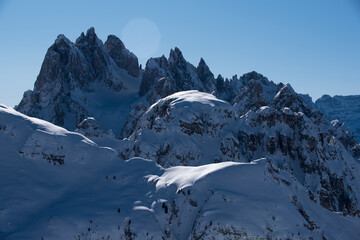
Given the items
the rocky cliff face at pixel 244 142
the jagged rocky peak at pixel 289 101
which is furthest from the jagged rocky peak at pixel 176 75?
the rocky cliff face at pixel 244 142

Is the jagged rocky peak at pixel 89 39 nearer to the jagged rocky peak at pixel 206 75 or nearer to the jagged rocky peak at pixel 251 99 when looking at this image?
the jagged rocky peak at pixel 206 75

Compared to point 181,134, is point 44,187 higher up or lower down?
lower down

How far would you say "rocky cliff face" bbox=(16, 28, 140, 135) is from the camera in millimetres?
118750

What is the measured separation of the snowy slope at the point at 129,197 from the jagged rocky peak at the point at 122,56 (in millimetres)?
137329

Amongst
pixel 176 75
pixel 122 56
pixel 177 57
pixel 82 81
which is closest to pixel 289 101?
pixel 176 75

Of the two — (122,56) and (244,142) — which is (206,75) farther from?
(244,142)

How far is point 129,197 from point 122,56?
147m

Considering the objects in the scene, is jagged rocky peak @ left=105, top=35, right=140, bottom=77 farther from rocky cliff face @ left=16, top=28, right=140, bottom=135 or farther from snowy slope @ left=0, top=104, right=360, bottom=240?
snowy slope @ left=0, top=104, right=360, bottom=240

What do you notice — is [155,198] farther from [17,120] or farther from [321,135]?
[321,135]

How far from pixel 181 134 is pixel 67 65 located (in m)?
84.8

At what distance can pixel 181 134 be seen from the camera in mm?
64625

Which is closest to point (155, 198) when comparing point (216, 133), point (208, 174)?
point (208, 174)

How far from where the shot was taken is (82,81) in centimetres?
13800

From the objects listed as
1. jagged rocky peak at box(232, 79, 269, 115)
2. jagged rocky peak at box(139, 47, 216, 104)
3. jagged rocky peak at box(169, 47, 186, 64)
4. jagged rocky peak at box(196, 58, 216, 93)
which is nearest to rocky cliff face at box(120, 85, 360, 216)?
jagged rocky peak at box(232, 79, 269, 115)
